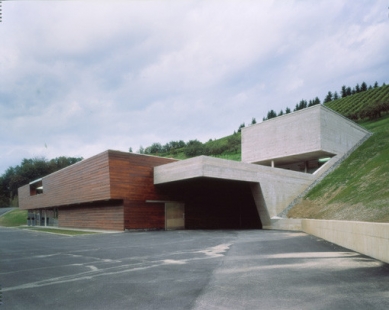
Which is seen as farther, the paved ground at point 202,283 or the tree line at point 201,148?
the tree line at point 201,148

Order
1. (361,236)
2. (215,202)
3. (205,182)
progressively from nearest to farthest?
(361,236) → (205,182) → (215,202)

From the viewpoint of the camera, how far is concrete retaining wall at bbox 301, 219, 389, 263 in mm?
7545

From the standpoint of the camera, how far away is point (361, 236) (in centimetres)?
920

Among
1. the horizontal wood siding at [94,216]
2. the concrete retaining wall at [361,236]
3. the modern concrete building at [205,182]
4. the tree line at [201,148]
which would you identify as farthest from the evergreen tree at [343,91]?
the concrete retaining wall at [361,236]

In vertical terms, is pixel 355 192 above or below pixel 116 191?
below

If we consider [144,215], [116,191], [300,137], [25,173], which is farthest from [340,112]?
[25,173]

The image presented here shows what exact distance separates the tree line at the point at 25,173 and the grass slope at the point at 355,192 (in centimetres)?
6276

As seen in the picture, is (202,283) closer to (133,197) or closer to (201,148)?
(133,197)

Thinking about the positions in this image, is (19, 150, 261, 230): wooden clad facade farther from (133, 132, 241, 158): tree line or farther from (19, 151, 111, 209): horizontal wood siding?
(133, 132, 241, 158): tree line

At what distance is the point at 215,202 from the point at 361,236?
2223cm

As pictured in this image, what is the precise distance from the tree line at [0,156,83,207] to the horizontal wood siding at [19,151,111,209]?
37.2 m

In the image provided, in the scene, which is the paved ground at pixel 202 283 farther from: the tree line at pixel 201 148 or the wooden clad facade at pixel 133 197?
the tree line at pixel 201 148

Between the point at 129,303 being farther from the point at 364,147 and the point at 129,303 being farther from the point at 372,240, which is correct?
the point at 364,147

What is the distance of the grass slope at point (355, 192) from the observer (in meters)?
16.6
